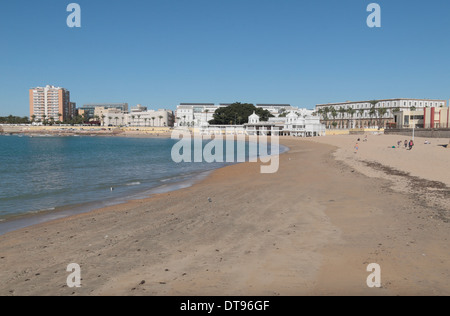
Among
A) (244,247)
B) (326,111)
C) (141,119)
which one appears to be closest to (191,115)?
(141,119)

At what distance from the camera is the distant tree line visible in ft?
419

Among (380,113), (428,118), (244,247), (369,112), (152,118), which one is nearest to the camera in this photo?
(244,247)

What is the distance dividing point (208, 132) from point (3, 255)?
398 ft

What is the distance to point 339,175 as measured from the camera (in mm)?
20078

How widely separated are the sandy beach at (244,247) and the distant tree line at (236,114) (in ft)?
378

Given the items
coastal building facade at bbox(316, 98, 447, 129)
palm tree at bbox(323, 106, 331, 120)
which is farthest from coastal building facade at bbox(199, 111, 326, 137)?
coastal building facade at bbox(316, 98, 447, 129)

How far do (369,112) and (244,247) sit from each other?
14624 cm

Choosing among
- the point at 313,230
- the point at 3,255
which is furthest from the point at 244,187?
the point at 3,255

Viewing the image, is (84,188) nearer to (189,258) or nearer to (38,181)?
(38,181)

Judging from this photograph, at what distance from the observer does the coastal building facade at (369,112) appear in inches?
5281

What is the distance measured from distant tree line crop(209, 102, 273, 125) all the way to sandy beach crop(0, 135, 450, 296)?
378ft

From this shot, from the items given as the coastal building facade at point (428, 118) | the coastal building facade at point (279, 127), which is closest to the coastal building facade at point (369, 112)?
the coastal building facade at point (279, 127)

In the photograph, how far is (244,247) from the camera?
744 centimetres

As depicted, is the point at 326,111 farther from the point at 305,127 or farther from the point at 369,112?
the point at 305,127
